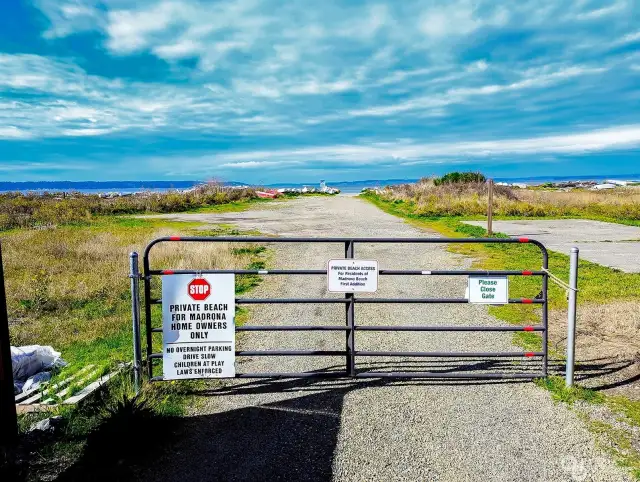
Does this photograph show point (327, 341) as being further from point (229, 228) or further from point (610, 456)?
point (229, 228)

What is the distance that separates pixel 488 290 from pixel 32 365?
17.1 ft

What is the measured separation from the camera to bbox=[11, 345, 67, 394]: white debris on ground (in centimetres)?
582

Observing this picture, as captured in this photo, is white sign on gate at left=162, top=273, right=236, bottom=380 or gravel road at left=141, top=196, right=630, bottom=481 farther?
white sign on gate at left=162, top=273, right=236, bottom=380

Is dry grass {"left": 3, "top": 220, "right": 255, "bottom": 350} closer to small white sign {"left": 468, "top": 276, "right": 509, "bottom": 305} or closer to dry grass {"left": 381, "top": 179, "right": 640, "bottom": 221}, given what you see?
small white sign {"left": 468, "top": 276, "right": 509, "bottom": 305}

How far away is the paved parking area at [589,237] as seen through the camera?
1450 centimetres

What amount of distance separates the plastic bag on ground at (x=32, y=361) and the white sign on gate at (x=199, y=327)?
71.4 inches

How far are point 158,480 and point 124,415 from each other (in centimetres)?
72

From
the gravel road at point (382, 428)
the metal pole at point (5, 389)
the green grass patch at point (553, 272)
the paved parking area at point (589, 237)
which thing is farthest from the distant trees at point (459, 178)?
the metal pole at point (5, 389)

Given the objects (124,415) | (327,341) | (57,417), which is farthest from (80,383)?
(327,341)

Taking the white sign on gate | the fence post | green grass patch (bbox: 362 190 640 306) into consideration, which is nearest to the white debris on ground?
the fence post

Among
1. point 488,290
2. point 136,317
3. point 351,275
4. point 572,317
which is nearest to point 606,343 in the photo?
point 572,317

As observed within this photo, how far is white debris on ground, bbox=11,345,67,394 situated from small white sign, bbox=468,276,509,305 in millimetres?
4764

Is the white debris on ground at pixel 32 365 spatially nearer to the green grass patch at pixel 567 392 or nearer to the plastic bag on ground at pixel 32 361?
the plastic bag on ground at pixel 32 361

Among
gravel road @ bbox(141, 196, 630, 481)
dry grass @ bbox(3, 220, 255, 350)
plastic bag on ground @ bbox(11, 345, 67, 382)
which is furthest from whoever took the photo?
dry grass @ bbox(3, 220, 255, 350)
